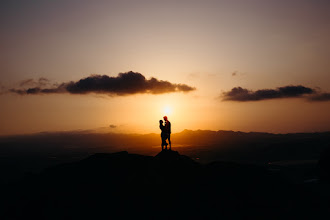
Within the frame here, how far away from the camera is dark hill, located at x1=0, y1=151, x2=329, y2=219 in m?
30.7

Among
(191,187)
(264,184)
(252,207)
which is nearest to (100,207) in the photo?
(191,187)

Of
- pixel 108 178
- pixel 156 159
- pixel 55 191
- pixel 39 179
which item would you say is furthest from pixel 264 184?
pixel 39 179

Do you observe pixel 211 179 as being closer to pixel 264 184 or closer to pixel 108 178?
pixel 264 184

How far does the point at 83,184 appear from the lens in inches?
1407

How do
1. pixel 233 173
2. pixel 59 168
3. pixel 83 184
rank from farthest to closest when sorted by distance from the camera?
pixel 59 168 < pixel 233 173 < pixel 83 184

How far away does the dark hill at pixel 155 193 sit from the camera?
30.7 meters

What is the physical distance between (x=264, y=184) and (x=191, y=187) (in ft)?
36.4

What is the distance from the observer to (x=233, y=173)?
39.0 m

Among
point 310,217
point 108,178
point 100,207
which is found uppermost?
point 108,178

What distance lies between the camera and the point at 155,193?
3234 cm

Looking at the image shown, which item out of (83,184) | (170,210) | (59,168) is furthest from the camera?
(59,168)

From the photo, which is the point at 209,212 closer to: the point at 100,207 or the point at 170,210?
the point at 170,210

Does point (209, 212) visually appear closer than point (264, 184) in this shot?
Yes

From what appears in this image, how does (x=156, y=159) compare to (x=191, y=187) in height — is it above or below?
above
